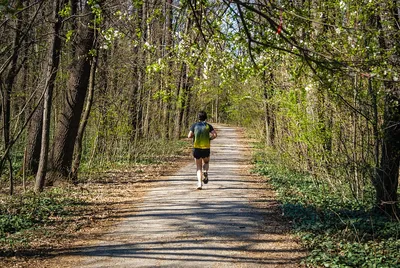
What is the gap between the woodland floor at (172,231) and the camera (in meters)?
6.32

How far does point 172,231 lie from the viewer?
303 inches

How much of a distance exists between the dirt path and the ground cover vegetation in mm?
1070

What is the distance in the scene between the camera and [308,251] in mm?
6871

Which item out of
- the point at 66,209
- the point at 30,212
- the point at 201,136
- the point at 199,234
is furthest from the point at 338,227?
the point at 30,212

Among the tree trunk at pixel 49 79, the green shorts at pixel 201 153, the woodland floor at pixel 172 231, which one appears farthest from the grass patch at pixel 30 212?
the green shorts at pixel 201 153

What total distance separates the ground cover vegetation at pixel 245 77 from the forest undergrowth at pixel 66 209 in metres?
0.29

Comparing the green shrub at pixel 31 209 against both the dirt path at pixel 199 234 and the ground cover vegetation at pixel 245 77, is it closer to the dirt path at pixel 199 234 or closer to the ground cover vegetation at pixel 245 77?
the ground cover vegetation at pixel 245 77

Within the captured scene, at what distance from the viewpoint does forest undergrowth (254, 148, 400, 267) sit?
6492 millimetres

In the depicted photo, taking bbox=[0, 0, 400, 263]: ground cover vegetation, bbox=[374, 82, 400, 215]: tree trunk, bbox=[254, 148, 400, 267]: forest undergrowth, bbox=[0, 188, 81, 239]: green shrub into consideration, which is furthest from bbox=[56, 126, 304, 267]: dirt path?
bbox=[374, 82, 400, 215]: tree trunk

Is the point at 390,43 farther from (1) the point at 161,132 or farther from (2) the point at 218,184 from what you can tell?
(1) the point at 161,132

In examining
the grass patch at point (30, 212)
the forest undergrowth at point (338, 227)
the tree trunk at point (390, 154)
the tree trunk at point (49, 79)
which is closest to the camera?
the forest undergrowth at point (338, 227)

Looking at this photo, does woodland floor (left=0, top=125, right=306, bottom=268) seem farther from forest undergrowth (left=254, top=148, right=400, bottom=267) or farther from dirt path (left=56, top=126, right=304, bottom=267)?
forest undergrowth (left=254, top=148, right=400, bottom=267)

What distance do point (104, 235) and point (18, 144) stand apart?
13178mm

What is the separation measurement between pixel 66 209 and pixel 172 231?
109 inches
